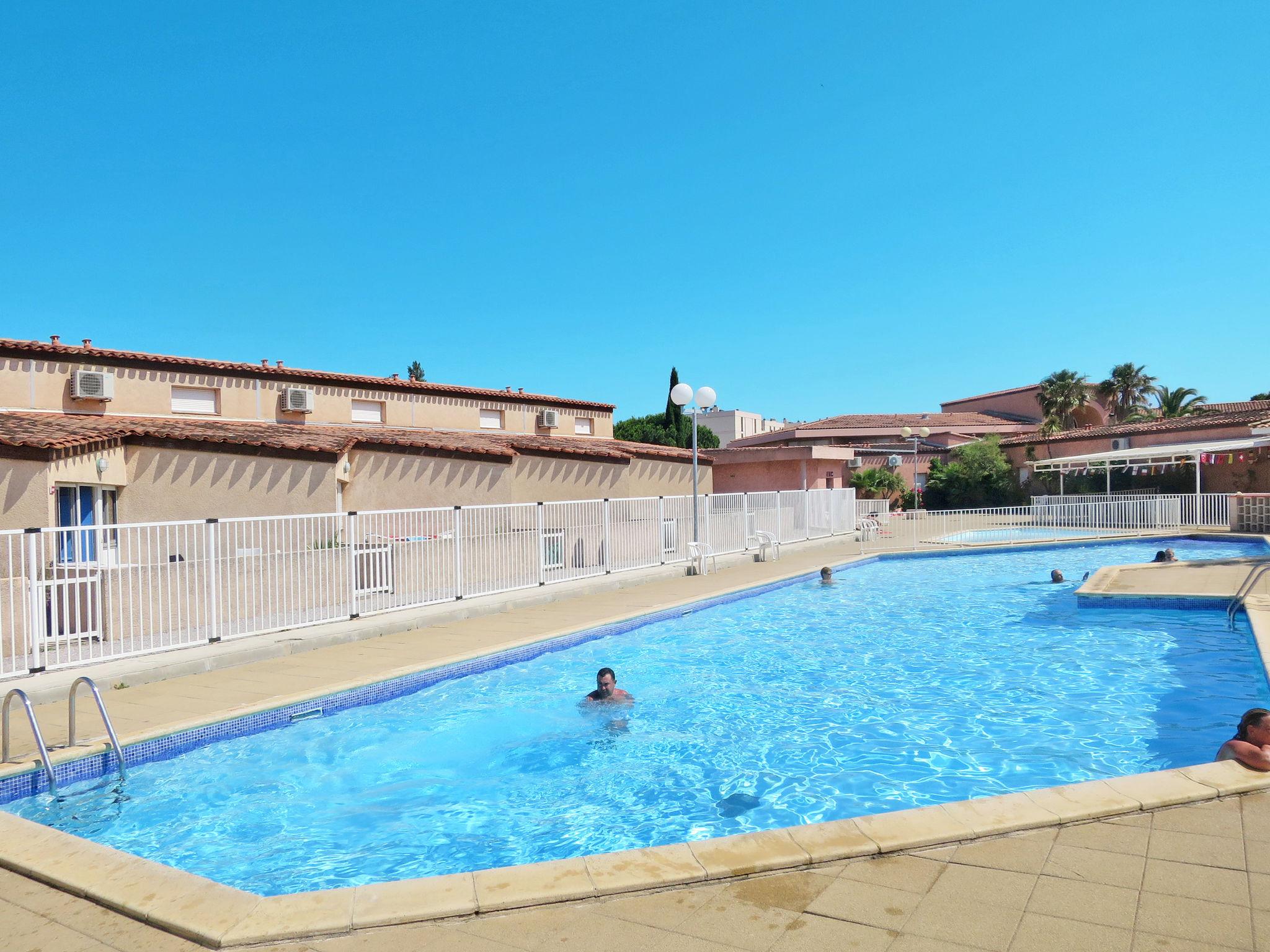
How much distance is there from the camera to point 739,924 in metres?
3.17

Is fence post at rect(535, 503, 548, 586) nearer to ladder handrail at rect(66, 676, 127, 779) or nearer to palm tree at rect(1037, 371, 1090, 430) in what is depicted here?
ladder handrail at rect(66, 676, 127, 779)

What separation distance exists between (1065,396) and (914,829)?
4867 centimetres

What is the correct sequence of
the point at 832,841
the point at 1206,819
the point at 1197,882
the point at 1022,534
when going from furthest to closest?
the point at 1022,534
the point at 1206,819
the point at 832,841
the point at 1197,882

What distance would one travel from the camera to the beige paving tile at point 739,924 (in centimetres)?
304

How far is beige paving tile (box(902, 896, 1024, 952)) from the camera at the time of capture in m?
2.97

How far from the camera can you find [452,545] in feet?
42.2

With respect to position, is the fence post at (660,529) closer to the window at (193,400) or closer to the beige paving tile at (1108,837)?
the beige paving tile at (1108,837)

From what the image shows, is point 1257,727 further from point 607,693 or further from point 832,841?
point 607,693

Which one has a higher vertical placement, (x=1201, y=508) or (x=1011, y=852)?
(x=1201, y=508)

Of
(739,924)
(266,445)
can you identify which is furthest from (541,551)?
(739,924)

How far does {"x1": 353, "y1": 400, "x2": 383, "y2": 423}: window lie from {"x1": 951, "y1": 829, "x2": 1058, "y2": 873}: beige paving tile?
2467cm

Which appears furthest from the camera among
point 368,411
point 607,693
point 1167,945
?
point 368,411

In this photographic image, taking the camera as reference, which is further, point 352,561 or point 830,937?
point 352,561

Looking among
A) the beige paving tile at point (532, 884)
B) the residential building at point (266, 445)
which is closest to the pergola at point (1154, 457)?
the residential building at point (266, 445)
